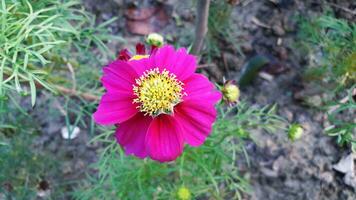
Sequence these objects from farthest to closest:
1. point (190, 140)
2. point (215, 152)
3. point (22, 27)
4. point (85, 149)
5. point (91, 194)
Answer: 1. point (85, 149)
2. point (91, 194)
3. point (215, 152)
4. point (22, 27)
5. point (190, 140)

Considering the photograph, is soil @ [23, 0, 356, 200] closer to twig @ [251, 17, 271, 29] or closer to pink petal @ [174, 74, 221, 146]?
twig @ [251, 17, 271, 29]

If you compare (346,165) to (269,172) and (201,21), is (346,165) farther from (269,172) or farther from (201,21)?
(201,21)

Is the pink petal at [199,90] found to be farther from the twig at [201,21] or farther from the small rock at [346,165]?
the small rock at [346,165]

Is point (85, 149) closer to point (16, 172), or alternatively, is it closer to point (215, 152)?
point (16, 172)

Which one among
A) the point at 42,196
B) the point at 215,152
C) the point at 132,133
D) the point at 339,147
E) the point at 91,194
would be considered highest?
the point at 132,133

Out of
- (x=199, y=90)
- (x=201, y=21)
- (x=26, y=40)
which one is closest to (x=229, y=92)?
(x=199, y=90)

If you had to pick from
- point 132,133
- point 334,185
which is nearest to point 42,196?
point 132,133

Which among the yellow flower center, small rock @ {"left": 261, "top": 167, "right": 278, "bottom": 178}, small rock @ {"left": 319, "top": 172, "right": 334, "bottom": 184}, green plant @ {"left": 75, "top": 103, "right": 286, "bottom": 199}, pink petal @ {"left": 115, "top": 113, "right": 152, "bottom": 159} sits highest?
the yellow flower center

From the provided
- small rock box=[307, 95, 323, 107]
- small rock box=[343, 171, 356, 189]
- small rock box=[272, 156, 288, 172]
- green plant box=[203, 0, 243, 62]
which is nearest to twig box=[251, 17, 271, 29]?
green plant box=[203, 0, 243, 62]
